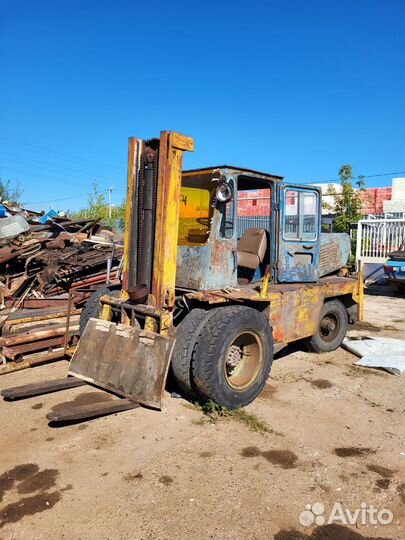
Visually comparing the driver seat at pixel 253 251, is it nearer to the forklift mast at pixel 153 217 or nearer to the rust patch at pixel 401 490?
the forklift mast at pixel 153 217

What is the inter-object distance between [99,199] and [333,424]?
28175 millimetres

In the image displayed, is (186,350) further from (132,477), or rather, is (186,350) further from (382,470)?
(382,470)

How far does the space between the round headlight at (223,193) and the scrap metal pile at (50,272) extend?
285 cm

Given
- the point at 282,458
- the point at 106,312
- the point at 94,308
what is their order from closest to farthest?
the point at 282,458
the point at 106,312
the point at 94,308

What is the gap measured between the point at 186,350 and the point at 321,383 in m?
2.16

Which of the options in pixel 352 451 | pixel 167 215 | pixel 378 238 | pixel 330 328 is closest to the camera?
pixel 352 451

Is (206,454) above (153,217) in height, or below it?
below

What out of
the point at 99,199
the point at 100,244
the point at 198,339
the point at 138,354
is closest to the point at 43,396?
the point at 138,354

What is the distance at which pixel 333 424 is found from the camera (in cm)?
428

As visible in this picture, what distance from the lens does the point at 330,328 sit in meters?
6.88

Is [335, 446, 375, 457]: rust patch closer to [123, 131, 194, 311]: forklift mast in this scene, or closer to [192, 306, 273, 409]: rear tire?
[192, 306, 273, 409]: rear tire

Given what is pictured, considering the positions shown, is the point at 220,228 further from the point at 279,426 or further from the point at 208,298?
the point at 279,426

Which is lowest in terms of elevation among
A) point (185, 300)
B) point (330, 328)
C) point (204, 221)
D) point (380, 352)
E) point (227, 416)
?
point (227, 416)

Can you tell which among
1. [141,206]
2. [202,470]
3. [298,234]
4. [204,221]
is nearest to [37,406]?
[202,470]
